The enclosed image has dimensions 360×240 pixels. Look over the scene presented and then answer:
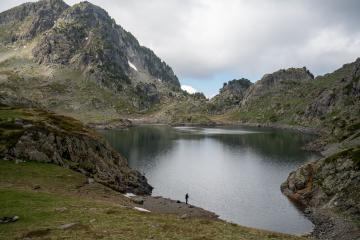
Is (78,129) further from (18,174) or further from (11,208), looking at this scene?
(11,208)

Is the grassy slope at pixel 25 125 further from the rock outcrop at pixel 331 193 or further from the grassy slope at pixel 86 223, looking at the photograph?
the rock outcrop at pixel 331 193

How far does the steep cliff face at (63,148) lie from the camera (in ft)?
283

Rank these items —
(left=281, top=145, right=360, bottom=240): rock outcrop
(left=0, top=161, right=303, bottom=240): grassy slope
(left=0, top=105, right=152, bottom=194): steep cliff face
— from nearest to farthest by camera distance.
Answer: (left=0, top=161, right=303, bottom=240): grassy slope < (left=281, top=145, right=360, bottom=240): rock outcrop < (left=0, top=105, right=152, bottom=194): steep cliff face

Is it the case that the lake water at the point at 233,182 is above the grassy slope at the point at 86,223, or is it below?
below

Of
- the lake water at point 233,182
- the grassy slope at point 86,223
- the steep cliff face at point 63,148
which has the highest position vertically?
the steep cliff face at point 63,148

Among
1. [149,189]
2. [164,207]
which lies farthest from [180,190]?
[164,207]

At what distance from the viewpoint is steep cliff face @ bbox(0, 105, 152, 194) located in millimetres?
86125

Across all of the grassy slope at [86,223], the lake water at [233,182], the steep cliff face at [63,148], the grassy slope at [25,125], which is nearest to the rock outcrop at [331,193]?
the lake water at [233,182]

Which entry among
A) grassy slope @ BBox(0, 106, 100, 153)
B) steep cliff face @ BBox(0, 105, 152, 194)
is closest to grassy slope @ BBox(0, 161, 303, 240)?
steep cliff face @ BBox(0, 105, 152, 194)

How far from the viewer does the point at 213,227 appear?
4925cm

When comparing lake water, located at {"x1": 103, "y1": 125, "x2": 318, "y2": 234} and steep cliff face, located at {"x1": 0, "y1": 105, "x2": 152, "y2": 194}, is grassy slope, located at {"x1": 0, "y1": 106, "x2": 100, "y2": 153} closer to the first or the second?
steep cliff face, located at {"x1": 0, "y1": 105, "x2": 152, "y2": 194}

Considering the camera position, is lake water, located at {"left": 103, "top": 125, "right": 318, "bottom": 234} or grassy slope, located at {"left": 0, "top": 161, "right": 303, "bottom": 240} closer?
grassy slope, located at {"left": 0, "top": 161, "right": 303, "bottom": 240}

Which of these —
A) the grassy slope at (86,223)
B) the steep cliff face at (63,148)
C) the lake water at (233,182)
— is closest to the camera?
the grassy slope at (86,223)

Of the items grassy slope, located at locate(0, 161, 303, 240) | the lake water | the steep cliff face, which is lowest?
the lake water
